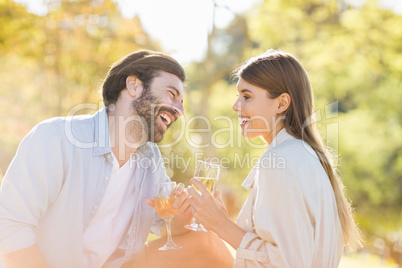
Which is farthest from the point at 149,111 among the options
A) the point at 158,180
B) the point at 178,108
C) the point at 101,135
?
the point at 158,180

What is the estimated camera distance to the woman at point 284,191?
2.75m

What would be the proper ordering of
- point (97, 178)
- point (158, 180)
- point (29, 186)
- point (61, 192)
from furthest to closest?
point (158, 180)
point (97, 178)
point (61, 192)
point (29, 186)

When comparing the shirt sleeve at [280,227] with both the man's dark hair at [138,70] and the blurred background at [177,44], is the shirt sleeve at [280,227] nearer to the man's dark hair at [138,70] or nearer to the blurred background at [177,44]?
the man's dark hair at [138,70]

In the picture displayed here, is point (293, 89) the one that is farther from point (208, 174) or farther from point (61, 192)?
point (61, 192)

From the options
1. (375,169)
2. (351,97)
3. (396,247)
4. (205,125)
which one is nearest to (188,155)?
(205,125)

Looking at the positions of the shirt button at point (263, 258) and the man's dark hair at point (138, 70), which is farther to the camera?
the man's dark hair at point (138, 70)

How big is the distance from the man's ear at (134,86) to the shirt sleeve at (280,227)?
1575 millimetres

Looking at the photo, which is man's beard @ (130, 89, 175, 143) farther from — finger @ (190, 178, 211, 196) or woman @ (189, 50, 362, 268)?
finger @ (190, 178, 211, 196)

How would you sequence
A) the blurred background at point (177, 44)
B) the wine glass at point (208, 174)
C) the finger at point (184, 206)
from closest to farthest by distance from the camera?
the wine glass at point (208, 174), the finger at point (184, 206), the blurred background at point (177, 44)

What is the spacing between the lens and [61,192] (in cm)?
315

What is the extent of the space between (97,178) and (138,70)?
1100mm

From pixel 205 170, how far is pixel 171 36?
10.1 meters

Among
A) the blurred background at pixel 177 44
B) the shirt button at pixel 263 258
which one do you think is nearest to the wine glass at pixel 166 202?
the shirt button at pixel 263 258

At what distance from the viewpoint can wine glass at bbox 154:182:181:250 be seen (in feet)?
10.7
